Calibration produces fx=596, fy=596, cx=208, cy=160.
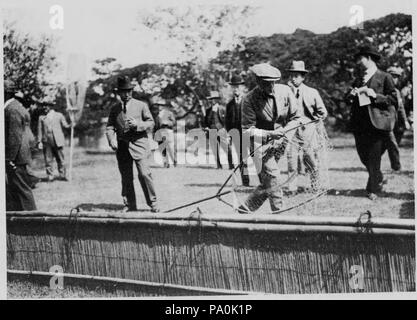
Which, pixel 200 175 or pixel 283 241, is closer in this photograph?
pixel 283 241

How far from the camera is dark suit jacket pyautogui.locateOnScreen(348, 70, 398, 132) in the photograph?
4.54 m

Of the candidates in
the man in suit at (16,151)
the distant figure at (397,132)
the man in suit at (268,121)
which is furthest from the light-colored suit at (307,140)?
the man in suit at (16,151)

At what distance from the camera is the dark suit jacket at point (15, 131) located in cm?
447

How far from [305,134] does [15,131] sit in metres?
2.17

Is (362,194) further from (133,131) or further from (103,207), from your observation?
(103,207)

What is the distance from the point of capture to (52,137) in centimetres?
687

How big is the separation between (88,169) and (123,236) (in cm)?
350

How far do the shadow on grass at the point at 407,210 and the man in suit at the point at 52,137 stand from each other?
3.67 m

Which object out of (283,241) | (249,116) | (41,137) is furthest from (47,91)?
(283,241)

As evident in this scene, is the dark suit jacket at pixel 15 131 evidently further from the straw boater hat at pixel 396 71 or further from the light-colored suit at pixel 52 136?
the straw boater hat at pixel 396 71

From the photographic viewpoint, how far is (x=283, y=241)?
314 cm

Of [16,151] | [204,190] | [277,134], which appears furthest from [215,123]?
[277,134]

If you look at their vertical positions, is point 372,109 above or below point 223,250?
above

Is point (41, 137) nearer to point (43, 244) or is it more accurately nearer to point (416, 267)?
point (43, 244)
